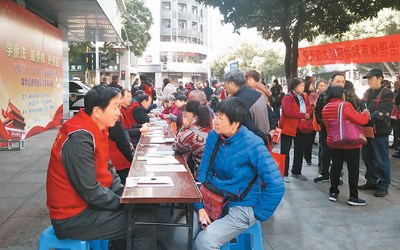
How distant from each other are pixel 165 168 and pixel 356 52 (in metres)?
10.2

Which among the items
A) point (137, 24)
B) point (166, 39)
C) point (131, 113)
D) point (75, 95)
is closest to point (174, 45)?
point (166, 39)

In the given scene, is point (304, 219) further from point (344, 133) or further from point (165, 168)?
point (165, 168)

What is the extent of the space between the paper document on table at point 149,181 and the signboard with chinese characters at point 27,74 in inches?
283

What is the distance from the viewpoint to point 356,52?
40.5 feet

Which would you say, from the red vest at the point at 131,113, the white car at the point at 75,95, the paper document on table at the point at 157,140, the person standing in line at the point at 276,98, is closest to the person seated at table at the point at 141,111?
the red vest at the point at 131,113

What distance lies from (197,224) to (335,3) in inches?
448

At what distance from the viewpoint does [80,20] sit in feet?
44.9

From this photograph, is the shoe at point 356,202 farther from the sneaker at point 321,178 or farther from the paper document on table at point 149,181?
the paper document on table at point 149,181

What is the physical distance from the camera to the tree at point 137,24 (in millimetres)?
35969

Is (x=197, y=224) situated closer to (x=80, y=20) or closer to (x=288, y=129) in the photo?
(x=288, y=129)

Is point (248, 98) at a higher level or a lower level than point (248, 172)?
higher

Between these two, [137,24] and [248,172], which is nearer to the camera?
[248,172]

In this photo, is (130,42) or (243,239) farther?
(130,42)

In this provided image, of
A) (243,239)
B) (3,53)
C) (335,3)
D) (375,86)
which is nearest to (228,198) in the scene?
(243,239)
